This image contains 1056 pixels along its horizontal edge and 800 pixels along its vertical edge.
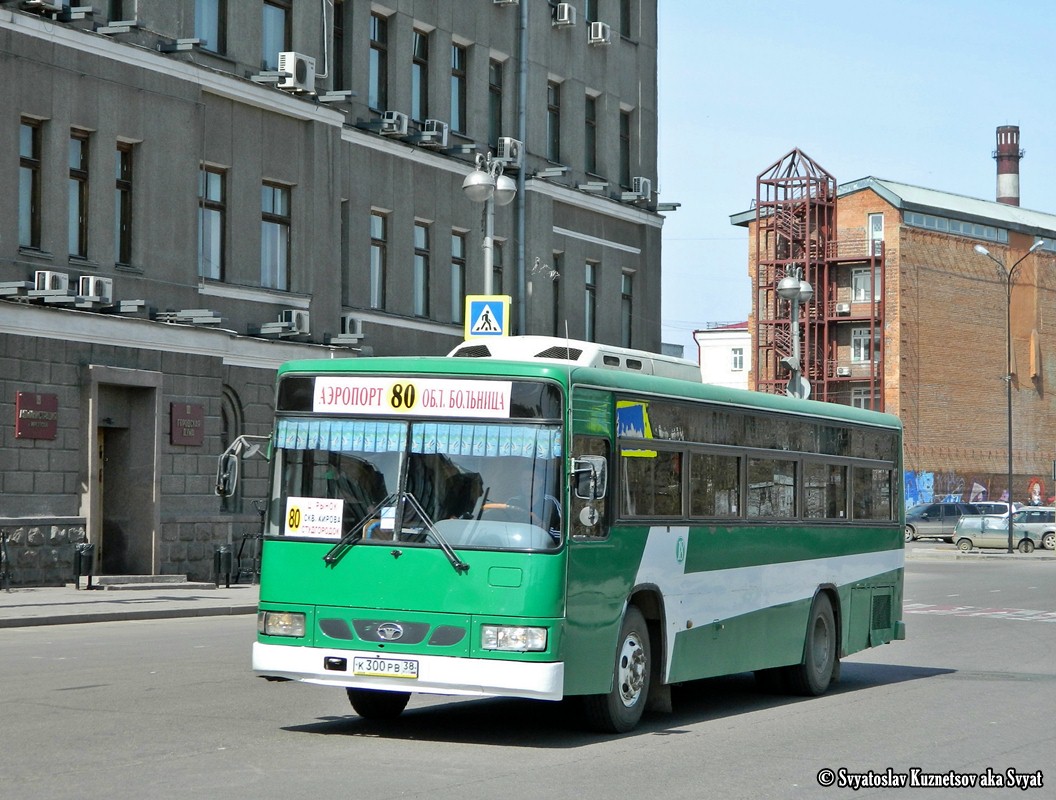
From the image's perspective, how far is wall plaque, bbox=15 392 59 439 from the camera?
25.7 metres

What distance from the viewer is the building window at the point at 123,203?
28172 mm

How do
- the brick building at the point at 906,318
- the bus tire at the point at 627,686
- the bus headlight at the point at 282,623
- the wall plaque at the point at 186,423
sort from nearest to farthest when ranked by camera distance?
the bus headlight at the point at 282,623
the bus tire at the point at 627,686
the wall plaque at the point at 186,423
the brick building at the point at 906,318

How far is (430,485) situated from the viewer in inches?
444

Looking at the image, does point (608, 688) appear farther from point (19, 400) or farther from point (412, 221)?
point (412, 221)

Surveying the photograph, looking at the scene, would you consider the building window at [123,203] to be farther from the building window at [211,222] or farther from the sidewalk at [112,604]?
the sidewalk at [112,604]

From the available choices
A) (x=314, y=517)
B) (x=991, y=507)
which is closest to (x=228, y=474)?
(x=314, y=517)

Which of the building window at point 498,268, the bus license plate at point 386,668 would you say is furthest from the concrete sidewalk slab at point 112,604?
the building window at point 498,268

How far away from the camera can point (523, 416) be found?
36.8 ft

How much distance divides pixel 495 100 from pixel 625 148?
585cm

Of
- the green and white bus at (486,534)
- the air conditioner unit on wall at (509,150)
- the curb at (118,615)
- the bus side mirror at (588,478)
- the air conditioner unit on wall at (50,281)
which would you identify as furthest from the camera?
the air conditioner unit on wall at (509,150)

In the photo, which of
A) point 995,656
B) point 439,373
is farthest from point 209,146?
point 439,373

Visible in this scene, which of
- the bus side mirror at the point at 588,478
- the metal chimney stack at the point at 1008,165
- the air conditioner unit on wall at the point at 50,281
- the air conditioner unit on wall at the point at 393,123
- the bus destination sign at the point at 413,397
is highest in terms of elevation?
the metal chimney stack at the point at 1008,165

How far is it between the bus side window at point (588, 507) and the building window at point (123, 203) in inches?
712

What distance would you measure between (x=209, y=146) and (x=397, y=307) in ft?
21.3
